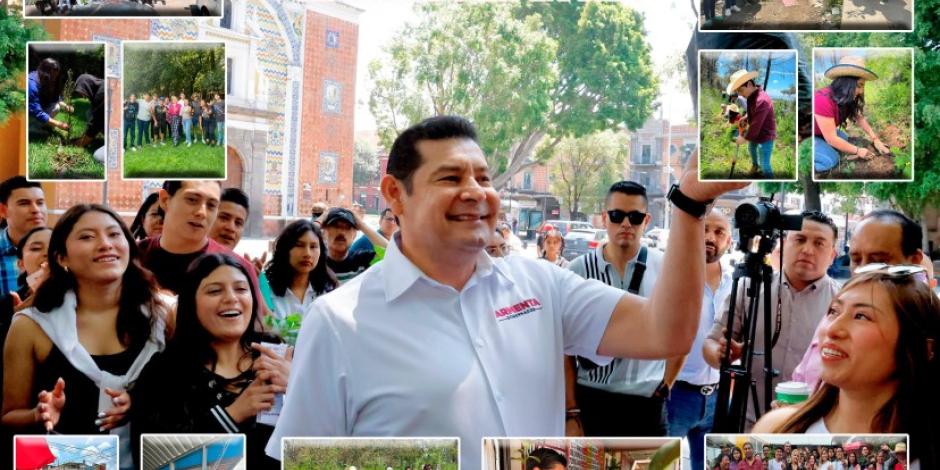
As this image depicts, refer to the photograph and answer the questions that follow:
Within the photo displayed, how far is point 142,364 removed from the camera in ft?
7.44

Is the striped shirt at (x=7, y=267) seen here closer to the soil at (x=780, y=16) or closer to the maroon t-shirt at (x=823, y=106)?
the soil at (x=780, y=16)

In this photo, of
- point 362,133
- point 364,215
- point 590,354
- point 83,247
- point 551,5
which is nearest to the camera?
point 590,354

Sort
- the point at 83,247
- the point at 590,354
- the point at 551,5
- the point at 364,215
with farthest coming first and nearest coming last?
the point at 364,215, the point at 551,5, the point at 83,247, the point at 590,354

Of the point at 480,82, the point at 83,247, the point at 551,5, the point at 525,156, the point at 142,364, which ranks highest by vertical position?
the point at 551,5

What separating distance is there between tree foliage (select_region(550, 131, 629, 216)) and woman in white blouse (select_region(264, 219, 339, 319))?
749 mm

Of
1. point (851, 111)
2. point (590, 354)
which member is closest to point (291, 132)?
point (590, 354)

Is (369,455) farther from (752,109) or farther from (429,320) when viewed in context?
(752,109)

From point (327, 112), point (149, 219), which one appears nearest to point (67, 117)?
point (149, 219)

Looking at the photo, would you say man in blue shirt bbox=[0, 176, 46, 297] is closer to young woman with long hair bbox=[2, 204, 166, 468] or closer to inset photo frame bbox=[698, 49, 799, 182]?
young woman with long hair bbox=[2, 204, 166, 468]

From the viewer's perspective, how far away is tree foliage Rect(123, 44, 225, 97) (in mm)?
2271

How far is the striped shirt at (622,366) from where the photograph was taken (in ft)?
9.07

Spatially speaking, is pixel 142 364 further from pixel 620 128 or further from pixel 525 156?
pixel 620 128

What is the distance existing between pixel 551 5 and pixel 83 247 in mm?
1367

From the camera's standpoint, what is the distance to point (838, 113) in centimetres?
225
